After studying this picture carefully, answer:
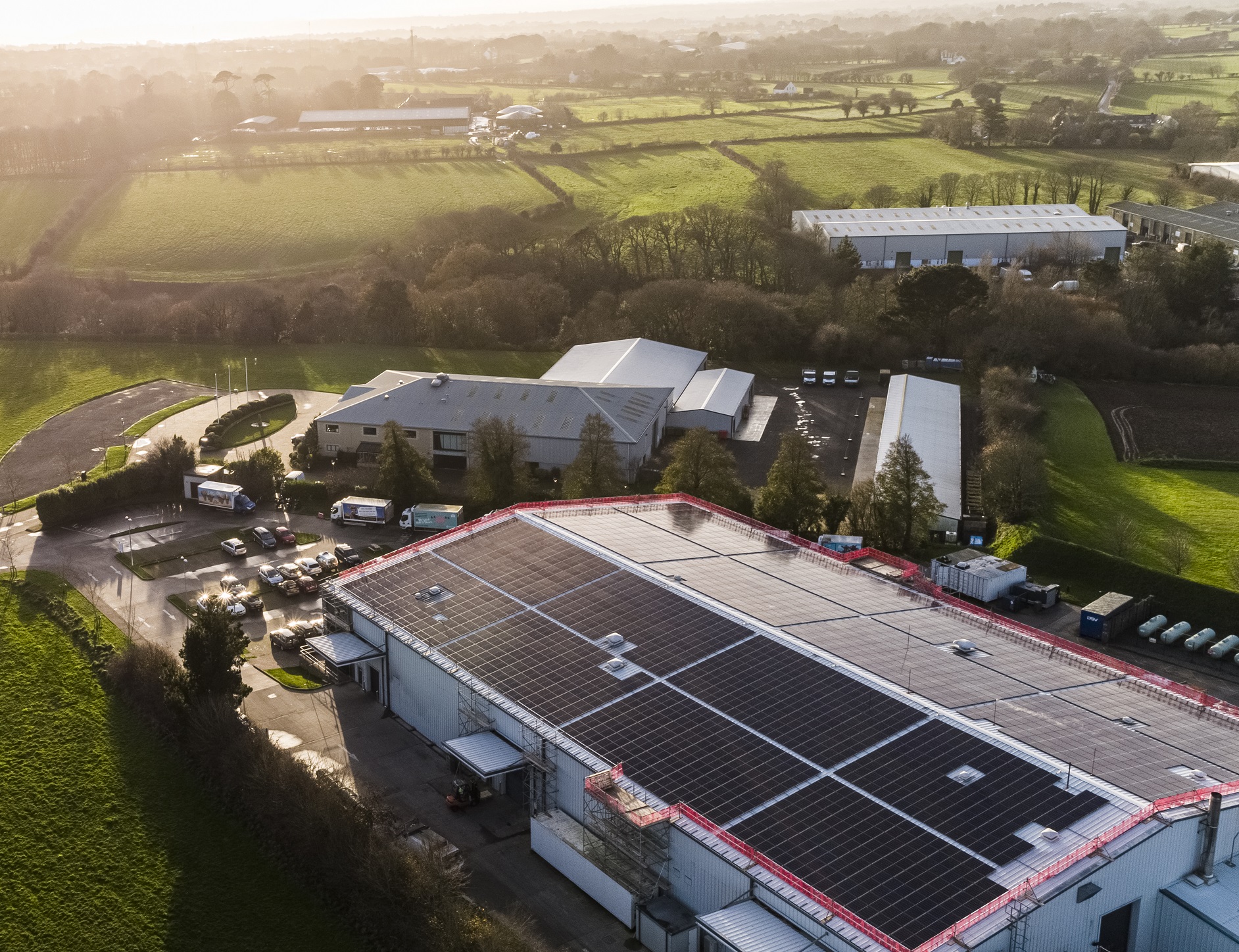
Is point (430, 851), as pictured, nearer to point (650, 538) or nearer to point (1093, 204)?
point (650, 538)

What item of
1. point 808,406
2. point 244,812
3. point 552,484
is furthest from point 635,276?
point 244,812

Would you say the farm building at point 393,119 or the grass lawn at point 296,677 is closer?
the grass lawn at point 296,677

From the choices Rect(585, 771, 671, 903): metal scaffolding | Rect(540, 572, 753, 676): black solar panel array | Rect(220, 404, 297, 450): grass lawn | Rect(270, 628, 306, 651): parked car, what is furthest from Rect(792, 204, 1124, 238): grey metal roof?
Rect(585, 771, 671, 903): metal scaffolding

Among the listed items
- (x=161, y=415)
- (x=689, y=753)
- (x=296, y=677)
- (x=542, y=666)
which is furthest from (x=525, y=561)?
(x=161, y=415)

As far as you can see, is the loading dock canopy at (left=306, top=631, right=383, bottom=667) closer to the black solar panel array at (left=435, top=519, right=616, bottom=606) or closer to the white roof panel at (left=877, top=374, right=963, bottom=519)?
the black solar panel array at (left=435, top=519, right=616, bottom=606)

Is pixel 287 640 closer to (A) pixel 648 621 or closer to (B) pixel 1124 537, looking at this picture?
(A) pixel 648 621

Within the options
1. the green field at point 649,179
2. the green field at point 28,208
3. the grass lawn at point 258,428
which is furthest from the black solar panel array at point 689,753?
the green field at point 28,208

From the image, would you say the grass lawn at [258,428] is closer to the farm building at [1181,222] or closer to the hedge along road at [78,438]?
the hedge along road at [78,438]
